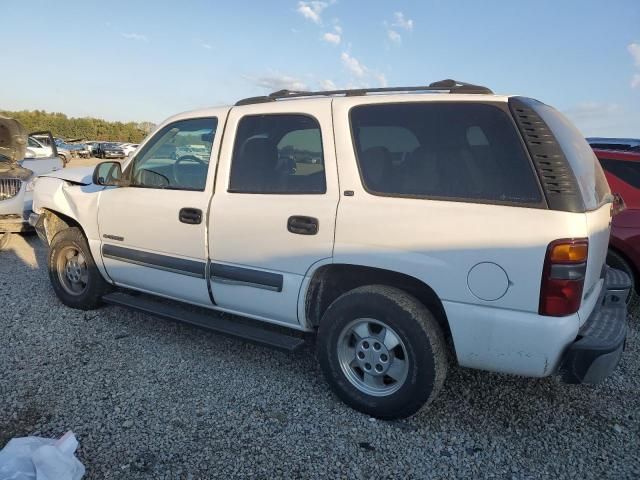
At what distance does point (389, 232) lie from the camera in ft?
8.82

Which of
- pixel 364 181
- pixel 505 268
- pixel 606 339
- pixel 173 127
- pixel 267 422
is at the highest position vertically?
pixel 173 127

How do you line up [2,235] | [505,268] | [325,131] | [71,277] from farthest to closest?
1. [2,235]
2. [71,277]
3. [325,131]
4. [505,268]

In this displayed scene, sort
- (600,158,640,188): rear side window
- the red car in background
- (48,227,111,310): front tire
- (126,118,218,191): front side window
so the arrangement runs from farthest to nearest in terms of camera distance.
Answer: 1. (600,158,640,188): rear side window
2. the red car in background
3. (48,227,111,310): front tire
4. (126,118,218,191): front side window

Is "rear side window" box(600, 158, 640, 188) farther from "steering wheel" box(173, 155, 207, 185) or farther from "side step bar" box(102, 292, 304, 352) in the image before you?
"steering wheel" box(173, 155, 207, 185)

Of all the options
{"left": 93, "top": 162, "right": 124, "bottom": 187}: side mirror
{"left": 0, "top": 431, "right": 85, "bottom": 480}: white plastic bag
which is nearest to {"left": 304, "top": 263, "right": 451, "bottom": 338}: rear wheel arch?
{"left": 0, "top": 431, "right": 85, "bottom": 480}: white plastic bag

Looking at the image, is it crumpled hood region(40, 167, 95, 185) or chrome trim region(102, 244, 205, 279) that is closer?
chrome trim region(102, 244, 205, 279)

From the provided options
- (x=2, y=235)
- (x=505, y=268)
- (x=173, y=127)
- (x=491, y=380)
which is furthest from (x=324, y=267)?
(x=2, y=235)

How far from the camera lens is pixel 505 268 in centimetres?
240

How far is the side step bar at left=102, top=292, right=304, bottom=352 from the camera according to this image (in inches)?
125

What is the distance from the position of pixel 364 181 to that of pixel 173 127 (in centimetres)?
185

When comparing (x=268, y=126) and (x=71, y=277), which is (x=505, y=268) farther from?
(x=71, y=277)

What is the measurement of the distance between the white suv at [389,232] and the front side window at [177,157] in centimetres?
2

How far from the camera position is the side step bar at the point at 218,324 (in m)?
3.18

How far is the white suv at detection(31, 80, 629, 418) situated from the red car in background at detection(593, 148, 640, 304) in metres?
1.42
